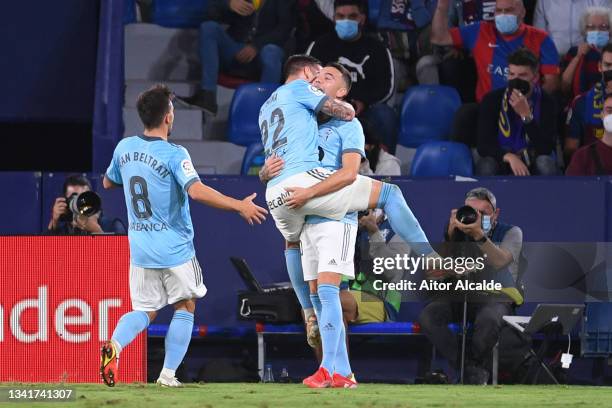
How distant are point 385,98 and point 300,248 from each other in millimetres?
4778

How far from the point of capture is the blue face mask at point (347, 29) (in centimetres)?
1397

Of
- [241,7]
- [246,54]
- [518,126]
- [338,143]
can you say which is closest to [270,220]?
[246,54]

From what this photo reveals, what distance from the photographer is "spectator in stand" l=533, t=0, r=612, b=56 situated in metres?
14.5

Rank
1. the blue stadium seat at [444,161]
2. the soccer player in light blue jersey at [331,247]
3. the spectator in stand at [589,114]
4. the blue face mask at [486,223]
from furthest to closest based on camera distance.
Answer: the spectator in stand at [589,114] → the blue stadium seat at [444,161] → the blue face mask at [486,223] → the soccer player in light blue jersey at [331,247]

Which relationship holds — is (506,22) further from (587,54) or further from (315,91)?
(315,91)

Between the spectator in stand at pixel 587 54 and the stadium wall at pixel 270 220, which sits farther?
the spectator in stand at pixel 587 54

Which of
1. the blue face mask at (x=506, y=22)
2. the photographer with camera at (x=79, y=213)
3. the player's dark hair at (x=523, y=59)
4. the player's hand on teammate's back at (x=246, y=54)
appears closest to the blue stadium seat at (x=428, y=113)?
the blue face mask at (x=506, y=22)

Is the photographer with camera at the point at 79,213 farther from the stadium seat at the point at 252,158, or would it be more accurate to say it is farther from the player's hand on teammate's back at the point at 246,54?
the player's hand on teammate's back at the point at 246,54

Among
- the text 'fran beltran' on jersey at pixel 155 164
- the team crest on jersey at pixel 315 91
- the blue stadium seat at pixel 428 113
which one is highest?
the blue stadium seat at pixel 428 113

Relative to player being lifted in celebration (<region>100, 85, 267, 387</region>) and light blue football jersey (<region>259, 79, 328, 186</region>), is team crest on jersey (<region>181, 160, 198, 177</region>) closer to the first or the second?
player being lifted in celebration (<region>100, 85, 267, 387</region>)

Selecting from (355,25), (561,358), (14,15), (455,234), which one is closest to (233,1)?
(355,25)

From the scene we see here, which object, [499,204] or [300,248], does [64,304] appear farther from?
[499,204]

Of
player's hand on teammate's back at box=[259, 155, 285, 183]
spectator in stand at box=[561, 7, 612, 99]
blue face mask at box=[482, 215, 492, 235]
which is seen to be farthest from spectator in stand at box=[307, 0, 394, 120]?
player's hand on teammate's back at box=[259, 155, 285, 183]

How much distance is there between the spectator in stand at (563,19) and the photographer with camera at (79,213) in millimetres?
4890
